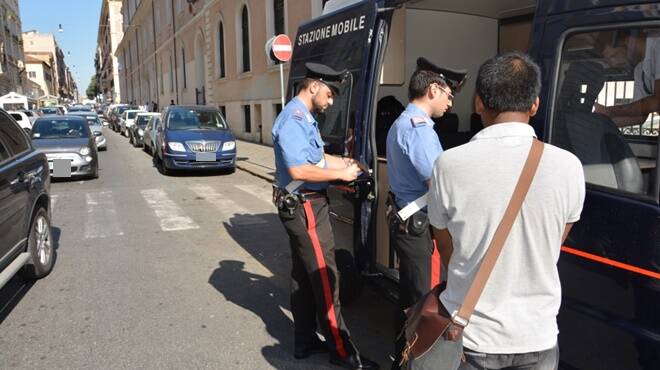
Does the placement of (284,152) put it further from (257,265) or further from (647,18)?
(257,265)

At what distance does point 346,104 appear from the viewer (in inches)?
162

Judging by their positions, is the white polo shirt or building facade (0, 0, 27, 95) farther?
building facade (0, 0, 27, 95)

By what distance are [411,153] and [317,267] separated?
3.24 feet

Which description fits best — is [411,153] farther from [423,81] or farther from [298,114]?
[298,114]

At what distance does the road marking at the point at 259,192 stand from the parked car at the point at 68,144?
370cm

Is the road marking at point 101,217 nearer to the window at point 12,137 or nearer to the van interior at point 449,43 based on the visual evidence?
the window at point 12,137

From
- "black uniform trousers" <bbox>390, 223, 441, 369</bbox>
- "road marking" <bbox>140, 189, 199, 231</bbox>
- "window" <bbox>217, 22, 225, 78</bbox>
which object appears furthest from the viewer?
"window" <bbox>217, 22, 225, 78</bbox>

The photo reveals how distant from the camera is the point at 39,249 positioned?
535 cm

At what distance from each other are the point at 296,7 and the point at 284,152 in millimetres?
15421

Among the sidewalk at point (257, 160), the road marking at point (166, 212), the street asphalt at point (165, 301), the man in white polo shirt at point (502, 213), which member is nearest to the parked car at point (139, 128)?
the sidewalk at point (257, 160)

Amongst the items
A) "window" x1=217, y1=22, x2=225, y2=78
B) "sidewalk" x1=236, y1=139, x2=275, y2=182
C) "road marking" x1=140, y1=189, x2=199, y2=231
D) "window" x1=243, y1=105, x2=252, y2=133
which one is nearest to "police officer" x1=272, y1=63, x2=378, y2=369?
"road marking" x1=140, y1=189, x2=199, y2=231

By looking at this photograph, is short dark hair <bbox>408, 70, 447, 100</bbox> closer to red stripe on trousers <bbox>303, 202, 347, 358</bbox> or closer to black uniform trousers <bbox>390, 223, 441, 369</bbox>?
black uniform trousers <bbox>390, 223, 441, 369</bbox>

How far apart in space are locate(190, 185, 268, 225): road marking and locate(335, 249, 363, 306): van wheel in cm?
387

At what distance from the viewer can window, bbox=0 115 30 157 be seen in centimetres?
502
